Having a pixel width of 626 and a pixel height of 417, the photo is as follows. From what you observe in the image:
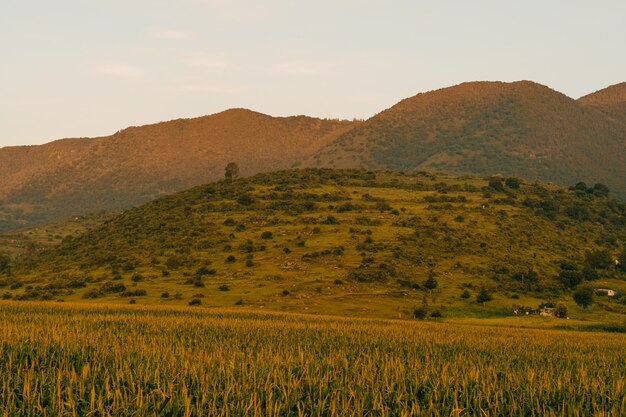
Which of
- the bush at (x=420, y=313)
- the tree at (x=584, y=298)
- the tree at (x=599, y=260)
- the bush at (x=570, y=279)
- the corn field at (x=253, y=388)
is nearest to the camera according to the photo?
the corn field at (x=253, y=388)

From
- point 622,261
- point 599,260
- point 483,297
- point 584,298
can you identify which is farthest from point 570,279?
point 483,297

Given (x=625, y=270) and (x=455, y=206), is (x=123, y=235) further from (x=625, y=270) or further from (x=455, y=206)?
(x=625, y=270)

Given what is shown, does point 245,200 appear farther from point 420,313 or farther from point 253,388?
point 253,388

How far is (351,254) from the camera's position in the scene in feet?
454

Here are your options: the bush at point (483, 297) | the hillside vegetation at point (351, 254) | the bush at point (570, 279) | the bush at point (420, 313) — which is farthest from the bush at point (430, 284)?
the bush at point (570, 279)

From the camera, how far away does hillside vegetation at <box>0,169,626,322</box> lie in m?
114

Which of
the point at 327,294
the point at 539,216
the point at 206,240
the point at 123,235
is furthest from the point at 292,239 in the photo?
the point at 539,216

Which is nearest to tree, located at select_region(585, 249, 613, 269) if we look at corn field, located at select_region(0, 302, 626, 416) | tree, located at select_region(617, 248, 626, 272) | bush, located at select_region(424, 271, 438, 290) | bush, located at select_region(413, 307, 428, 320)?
tree, located at select_region(617, 248, 626, 272)

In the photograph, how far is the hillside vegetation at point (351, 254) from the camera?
114 metres

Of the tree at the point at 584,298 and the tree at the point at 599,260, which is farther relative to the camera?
the tree at the point at 599,260

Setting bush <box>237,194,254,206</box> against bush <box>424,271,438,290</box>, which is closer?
bush <box>424,271,438,290</box>

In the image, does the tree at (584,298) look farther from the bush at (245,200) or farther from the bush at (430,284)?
the bush at (245,200)

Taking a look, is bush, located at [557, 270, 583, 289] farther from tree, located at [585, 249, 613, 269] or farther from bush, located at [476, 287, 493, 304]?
bush, located at [476, 287, 493, 304]

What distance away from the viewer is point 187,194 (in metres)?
199
